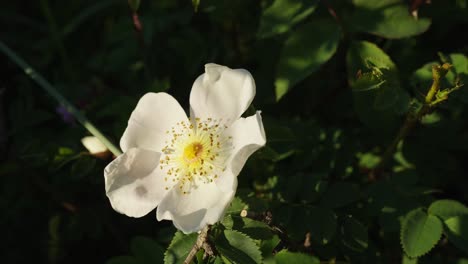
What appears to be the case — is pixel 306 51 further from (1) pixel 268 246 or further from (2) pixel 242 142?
(1) pixel 268 246

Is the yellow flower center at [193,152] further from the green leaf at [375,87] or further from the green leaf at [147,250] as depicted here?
the green leaf at [375,87]

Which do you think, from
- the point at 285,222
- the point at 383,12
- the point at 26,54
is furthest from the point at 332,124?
the point at 26,54

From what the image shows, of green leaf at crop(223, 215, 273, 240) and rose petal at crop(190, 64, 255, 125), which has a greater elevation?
rose petal at crop(190, 64, 255, 125)

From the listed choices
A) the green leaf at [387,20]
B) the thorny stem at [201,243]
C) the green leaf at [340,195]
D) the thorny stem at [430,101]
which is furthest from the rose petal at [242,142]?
the green leaf at [387,20]

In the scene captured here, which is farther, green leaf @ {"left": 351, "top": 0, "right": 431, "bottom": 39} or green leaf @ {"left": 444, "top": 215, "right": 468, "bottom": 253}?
green leaf @ {"left": 351, "top": 0, "right": 431, "bottom": 39}

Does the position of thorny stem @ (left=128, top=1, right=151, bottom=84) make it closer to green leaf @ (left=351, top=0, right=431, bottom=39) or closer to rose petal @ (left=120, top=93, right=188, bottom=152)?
rose petal @ (left=120, top=93, right=188, bottom=152)

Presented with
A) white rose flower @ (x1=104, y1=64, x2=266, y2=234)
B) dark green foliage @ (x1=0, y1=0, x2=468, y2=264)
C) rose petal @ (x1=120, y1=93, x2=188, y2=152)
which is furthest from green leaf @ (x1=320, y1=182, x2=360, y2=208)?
rose petal @ (x1=120, y1=93, x2=188, y2=152)

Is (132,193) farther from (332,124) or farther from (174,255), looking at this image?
(332,124)
